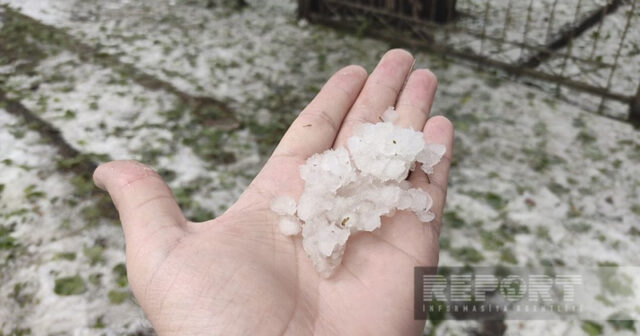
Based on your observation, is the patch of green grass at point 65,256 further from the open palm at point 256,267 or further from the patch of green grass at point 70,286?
the open palm at point 256,267

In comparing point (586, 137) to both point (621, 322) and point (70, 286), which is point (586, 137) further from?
point (70, 286)

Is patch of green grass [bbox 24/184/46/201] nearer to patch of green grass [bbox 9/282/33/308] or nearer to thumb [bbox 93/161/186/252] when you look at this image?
patch of green grass [bbox 9/282/33/308]

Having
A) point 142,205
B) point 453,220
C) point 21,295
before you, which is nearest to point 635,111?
point 453,220

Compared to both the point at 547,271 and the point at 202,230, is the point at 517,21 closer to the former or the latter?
the point at 547,271

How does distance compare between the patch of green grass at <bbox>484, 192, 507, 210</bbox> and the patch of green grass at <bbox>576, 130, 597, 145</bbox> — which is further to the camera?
the patch of green grass at <bbox>576, 130, 597, 145</bbox>

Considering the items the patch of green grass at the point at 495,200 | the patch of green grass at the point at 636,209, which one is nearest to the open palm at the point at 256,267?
the patch of green grass at the point at 495,200
